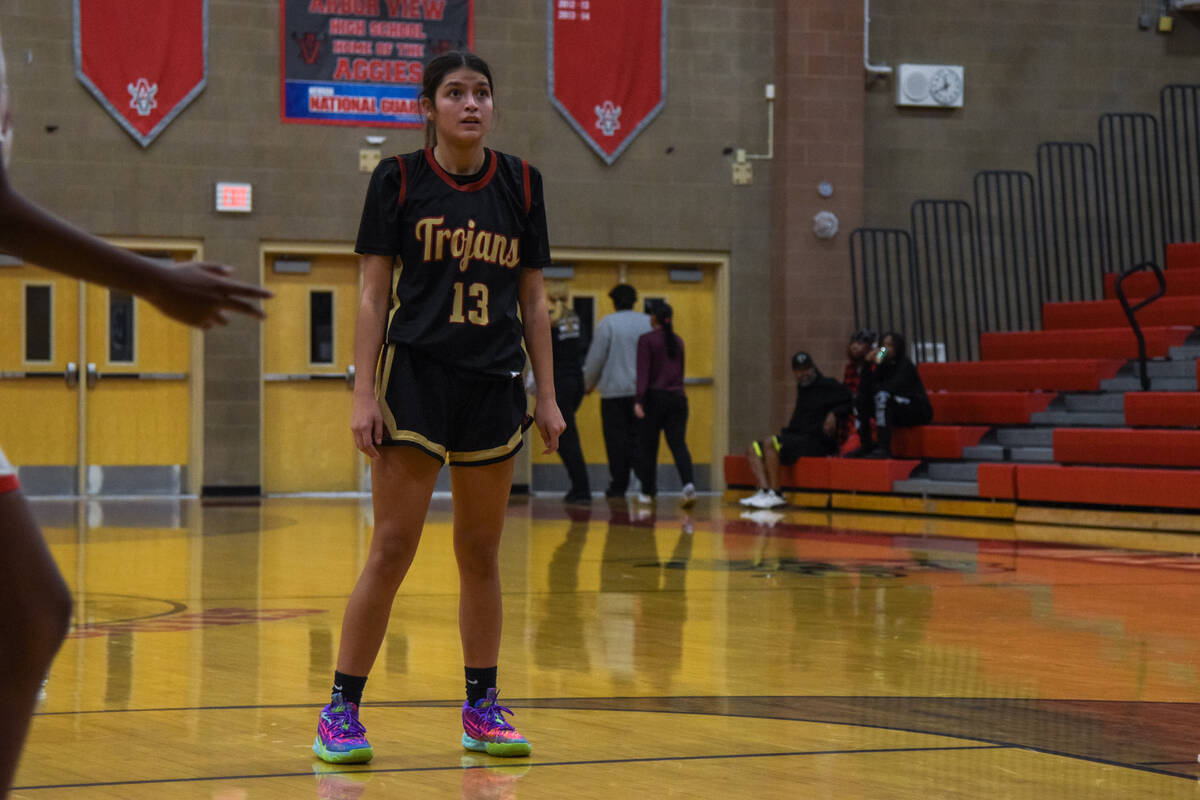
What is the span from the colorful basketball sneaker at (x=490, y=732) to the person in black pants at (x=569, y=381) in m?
9.35

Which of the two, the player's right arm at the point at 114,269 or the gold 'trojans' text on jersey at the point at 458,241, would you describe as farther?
the gold 'trojans' text on jersey at the point at 458,241

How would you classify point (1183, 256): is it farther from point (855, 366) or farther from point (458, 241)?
point (458, 241)

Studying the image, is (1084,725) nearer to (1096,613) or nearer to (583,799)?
(583,799)

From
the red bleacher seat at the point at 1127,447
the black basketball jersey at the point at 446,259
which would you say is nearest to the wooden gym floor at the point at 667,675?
the black basketball jersey at the point at 446,259

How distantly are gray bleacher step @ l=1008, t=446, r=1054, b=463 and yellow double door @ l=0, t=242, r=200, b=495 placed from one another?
271 inches

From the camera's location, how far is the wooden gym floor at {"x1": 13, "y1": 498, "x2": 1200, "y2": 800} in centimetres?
312

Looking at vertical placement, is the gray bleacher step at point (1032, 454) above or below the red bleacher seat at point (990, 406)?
below

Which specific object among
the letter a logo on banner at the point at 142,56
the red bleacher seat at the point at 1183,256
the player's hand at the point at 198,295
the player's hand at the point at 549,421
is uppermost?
the letter a logo on banner at the point at 142,56

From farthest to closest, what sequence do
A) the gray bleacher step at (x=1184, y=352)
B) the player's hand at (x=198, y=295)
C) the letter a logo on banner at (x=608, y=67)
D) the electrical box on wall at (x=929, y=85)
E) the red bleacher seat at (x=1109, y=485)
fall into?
the electrical box on wall at (x=929, y=85)
the letter a logo on banner at (x=608, y=67)
the gray bleacher step at (x=1184, y=352)
the red bleacher seat at (x=1109, y=485)
the player's hand at (x=198, y=295)

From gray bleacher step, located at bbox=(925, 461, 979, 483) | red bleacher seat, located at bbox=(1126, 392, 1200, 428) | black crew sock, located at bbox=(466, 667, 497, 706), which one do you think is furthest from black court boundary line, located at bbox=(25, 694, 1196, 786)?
gray bleacher step, located at bbox=(925, 461, 979, 483)

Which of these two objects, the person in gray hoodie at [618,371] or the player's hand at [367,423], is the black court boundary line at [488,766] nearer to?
the player's hand at [367,423]

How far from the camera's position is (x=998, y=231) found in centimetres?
1538

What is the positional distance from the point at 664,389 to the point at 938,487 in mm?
2275

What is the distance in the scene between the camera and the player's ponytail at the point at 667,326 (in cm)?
1250
